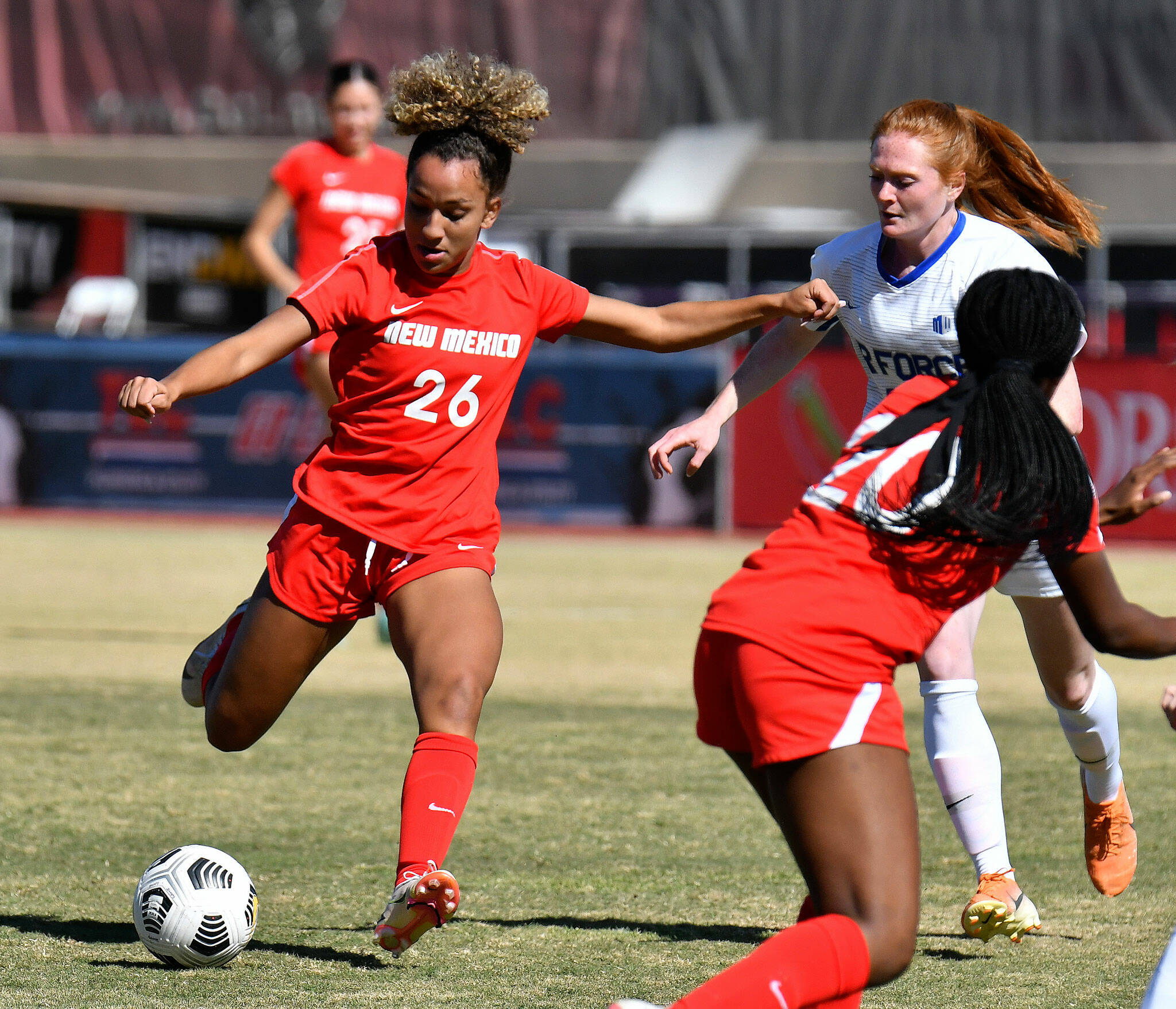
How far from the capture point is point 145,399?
3873 mm

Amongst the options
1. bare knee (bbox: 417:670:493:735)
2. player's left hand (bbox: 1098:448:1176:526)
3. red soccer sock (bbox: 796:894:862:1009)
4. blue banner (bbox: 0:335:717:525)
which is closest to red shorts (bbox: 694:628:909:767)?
red soccer sock (bbox: 796:894:862:1009)

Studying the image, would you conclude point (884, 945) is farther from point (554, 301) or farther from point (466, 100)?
point (466, 100)

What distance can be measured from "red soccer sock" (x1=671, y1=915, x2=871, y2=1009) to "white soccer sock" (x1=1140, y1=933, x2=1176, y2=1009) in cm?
45

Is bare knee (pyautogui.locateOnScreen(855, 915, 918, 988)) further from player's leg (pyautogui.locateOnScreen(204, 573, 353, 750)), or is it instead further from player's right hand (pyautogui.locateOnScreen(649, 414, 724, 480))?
player's leg (pyautogui.locateOnScreen(204, 573, 353, 750))

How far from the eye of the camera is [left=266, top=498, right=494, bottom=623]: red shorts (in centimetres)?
428

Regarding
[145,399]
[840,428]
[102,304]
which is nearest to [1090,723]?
[145,399]

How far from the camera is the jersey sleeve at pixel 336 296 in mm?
4191

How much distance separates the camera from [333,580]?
4.31 m

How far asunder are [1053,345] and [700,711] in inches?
35.6

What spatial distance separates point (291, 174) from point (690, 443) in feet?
17.9

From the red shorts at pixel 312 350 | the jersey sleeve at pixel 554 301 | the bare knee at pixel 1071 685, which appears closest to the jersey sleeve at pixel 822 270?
the jersey sleeve at pixel 554 301

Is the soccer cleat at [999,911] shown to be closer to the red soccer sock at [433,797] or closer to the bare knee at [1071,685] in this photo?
the bare knee at [1071,685]

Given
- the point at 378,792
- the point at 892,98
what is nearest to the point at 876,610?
the point at 378,792

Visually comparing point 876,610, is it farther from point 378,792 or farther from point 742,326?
point 378,792
